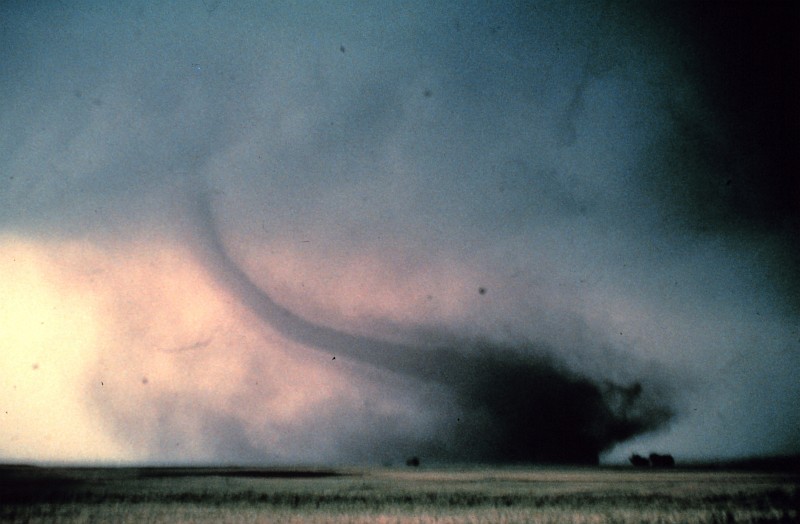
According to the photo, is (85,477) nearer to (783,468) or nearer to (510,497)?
(510,497)

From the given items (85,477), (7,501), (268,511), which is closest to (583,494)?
(268,511)

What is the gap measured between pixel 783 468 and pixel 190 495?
33219 millimetres

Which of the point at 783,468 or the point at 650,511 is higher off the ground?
the point at 783,468

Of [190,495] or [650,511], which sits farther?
[190,495]

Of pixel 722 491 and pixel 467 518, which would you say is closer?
pixel 467 518

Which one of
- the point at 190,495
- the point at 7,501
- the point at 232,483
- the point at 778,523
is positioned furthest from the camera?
the point at 232,483

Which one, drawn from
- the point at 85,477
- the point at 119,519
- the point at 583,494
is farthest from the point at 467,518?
the point at 85,477

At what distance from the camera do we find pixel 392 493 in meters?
17.2

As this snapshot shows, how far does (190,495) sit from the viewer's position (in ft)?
54.3

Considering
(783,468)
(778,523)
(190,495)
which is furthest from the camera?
(783,468)

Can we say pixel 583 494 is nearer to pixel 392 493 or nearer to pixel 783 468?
pixel 392 493

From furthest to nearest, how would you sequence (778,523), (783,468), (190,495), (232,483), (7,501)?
(783,468) < (232,483) < (190,495) < (7,501) < (778,523)

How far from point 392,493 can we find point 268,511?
4.44 meters

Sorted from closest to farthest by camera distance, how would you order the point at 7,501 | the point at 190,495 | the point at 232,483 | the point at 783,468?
the point at 7,501, the point at 190,495, the point at 232,483, the point at 783,468
